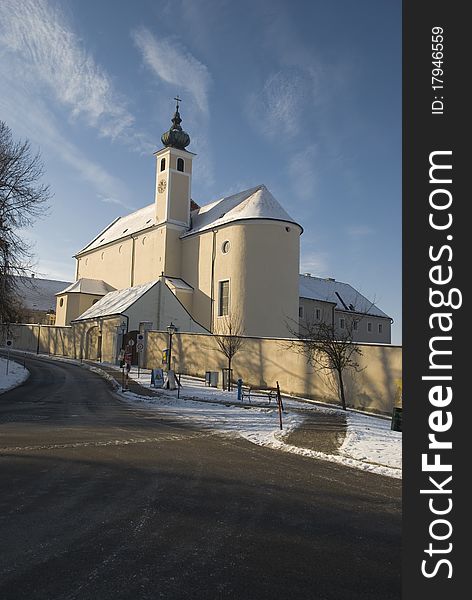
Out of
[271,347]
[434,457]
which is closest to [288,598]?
[434,457]

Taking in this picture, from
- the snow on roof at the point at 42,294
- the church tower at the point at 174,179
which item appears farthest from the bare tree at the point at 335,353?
the snow on roof at the point at 42,294

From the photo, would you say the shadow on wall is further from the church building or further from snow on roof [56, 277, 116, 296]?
snow on roof [56, 277, 116, 296]

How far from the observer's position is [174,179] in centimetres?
5256

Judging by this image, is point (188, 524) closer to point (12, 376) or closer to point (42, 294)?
point (12, 376)

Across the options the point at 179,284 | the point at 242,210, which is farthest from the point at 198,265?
the point at 242,210

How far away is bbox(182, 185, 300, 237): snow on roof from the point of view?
4506 cm

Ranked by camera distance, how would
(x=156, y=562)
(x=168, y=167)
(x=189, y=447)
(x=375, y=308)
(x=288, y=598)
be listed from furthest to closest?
(x=375, y=308) → (x=168, y=167) → (x=189, y=447) → (x=156, y=562) → (x=288, y=598)

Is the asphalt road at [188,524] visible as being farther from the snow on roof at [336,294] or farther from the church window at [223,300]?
the snow on roof at [336,294]

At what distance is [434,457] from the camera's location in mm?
4777

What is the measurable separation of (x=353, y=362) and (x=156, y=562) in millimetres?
18755

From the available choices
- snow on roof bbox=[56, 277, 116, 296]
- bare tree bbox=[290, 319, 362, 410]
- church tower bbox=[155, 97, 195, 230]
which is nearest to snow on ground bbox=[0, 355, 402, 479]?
bare tree bbox=[290, 319, 362, 410]

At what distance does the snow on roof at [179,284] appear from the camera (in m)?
47.8

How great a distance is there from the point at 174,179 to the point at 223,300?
47.3 ft

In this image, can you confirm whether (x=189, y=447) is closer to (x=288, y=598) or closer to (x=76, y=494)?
(x=76, y=494)
